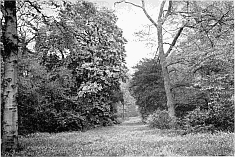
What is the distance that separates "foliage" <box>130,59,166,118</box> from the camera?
100ft

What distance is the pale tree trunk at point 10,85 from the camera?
9141 mm

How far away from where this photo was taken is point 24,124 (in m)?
20.8

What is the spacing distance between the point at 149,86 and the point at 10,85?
23.2 meters

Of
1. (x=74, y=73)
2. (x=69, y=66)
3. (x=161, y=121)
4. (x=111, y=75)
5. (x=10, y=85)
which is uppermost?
(x=69, y=66)

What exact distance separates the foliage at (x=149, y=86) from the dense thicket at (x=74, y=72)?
255 cm

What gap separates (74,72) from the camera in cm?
2855

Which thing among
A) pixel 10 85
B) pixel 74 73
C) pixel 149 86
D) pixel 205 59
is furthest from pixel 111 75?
pixel 10 85

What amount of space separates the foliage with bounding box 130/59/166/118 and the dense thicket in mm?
2552

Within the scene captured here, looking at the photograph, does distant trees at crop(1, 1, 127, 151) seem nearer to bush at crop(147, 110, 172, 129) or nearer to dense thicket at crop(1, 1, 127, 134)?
dense thicket at crop(1, 1, 127, 134)

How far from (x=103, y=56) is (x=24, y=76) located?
9.87 metres

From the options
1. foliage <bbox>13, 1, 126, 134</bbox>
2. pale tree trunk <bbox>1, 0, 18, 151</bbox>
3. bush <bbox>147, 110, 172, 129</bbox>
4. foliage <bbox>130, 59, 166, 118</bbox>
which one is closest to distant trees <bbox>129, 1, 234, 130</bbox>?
bush <bbox>147, 110, 172, 129</bbox>

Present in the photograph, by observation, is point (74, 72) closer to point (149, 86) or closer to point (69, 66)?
point (69, 66)

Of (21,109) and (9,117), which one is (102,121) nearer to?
(21,109)

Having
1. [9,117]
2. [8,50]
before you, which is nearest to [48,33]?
[8,50]
